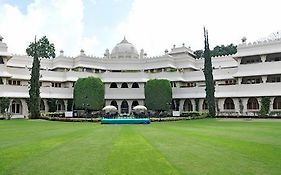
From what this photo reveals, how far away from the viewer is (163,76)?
197 ft

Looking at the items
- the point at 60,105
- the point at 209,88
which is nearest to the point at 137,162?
the point at 209,88

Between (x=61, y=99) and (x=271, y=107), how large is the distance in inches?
1271

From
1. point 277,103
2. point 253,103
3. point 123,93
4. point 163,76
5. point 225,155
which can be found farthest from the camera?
point 163,76

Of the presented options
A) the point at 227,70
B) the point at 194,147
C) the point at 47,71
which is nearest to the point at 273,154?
the point at 194,147

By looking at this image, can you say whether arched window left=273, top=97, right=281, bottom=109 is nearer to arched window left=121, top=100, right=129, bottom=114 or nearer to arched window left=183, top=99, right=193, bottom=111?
arched window left=183, top=99, right=193, bottom=111

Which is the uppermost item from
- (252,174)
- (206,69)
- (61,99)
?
(206,69)

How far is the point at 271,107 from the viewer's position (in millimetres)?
47156

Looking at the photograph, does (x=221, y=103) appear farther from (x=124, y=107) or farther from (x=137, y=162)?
(x=137, y=162)

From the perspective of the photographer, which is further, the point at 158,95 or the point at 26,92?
the point at 158,95

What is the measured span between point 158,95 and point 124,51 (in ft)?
70.8

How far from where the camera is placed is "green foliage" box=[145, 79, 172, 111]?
53844 mm

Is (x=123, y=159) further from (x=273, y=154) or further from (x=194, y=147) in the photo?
(x=273, y=154)

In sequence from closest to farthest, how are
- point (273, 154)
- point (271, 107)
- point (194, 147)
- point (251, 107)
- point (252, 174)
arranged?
point (252, 174) < point (273, 154) < point (194, 147) < point (271, 107) < point (251, 107)

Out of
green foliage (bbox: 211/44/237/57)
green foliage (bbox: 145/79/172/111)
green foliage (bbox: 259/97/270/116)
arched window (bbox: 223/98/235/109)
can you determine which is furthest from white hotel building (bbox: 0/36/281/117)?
green foliage (bbox: 211/44/237/57)
